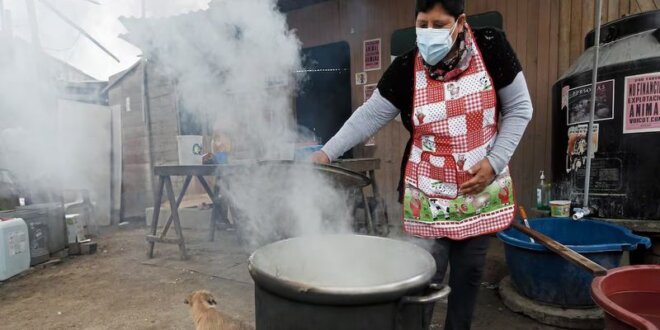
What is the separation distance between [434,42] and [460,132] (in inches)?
16.3

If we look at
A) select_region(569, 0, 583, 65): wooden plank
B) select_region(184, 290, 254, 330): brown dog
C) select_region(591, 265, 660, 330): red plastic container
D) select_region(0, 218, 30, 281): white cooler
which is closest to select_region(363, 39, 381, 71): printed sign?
select_region(569, 0, 583, 65): wooden plank

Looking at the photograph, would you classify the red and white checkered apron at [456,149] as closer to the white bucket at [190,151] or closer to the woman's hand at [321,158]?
the woman's hand at [321,158]

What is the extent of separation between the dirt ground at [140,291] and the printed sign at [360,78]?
2773 millimetres

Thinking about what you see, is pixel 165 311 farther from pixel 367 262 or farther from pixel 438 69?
pixel 438 69

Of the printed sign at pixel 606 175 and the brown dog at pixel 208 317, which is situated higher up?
the printed sign at pixel 606 175

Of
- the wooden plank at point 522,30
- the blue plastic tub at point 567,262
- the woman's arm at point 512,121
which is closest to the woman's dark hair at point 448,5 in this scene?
the woman's arm at point 512,121

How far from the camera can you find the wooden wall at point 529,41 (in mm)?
3820

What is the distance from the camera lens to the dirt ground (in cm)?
299

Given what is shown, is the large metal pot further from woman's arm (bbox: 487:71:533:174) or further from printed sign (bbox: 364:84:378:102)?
printed sign (bbox: 364:84:378:102)

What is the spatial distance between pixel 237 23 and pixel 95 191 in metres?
5.17

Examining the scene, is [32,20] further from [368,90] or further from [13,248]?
[368,90]

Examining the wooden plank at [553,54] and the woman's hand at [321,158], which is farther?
the wooden plank at [553,54]

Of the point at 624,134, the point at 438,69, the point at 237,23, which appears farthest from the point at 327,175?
the point at 237,23

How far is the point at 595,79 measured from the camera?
2.57m
